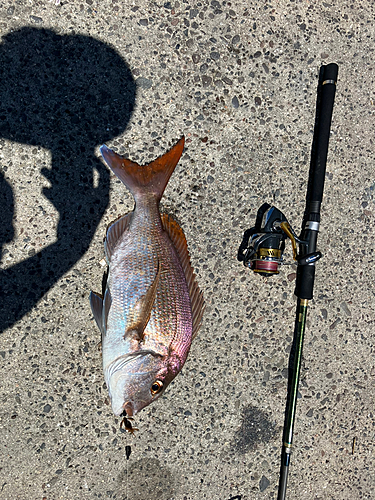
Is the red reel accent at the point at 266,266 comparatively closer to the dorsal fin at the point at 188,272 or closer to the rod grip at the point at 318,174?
the rod grip at the point at 318,174

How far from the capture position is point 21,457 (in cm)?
213

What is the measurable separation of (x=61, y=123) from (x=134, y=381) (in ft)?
5.31

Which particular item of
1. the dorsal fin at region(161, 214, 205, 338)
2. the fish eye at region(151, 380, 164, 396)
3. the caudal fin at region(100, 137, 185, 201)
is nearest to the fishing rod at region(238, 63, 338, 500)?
the dorsal fin at region(161, 214, 205, 338)

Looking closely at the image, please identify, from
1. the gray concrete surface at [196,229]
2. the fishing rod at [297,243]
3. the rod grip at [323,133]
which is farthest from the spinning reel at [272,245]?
the rod grip at [323,133]

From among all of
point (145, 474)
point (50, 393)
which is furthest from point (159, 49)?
point (145, 474)

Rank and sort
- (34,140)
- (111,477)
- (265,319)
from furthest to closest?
1. (265,319)
2. (111,477)
3. (34,140)

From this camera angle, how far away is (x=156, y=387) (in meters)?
1.86

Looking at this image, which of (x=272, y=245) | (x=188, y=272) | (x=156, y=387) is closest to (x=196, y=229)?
(x=188, y=272)

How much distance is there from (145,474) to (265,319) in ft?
4.35

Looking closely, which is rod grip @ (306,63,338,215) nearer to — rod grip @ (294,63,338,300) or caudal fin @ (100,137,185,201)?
rod grip @ (294,63,338,300)

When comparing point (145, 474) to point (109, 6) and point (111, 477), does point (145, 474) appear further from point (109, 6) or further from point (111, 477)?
point (109, 6)

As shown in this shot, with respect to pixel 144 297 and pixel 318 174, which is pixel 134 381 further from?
pixel 318 174

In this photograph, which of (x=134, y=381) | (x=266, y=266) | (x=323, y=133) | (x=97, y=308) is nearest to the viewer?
(x=134, y=381)

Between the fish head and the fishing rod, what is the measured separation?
0.92 metres
